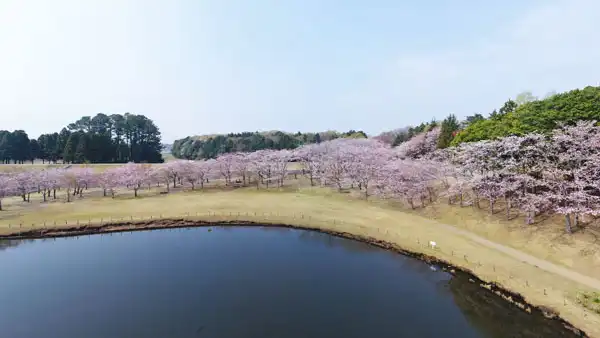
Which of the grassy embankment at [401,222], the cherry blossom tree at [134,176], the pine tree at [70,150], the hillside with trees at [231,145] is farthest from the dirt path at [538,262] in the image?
the pine tree at [70,150]

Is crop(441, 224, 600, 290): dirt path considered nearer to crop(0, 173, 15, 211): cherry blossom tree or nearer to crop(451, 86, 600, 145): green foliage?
crop(451, 86, 600, 145): green foliage

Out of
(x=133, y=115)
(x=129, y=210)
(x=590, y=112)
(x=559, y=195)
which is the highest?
A: (x=133, y=115)

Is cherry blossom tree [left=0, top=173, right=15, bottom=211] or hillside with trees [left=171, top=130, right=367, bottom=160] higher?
hillside with trees [left=171, top=130, right=367, bottom=160]

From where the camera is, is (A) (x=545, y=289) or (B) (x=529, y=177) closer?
(A) (x=545, y=289)

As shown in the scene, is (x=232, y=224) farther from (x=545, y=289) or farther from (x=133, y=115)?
(x=133, y=115)

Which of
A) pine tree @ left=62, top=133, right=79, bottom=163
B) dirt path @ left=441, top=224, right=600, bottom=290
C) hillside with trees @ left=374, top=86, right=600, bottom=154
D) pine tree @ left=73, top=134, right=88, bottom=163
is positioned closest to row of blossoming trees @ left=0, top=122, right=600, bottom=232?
hillside with trees @ left=374, top=86, right=600, bottom=154

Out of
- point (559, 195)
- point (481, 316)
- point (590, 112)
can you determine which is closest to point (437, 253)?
point (481, 316)
